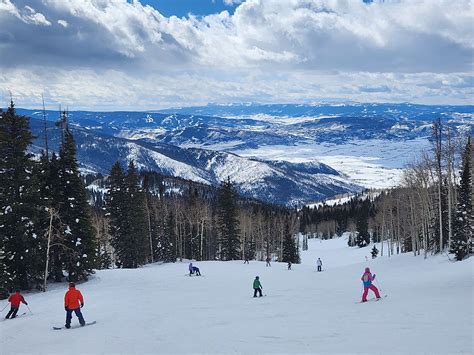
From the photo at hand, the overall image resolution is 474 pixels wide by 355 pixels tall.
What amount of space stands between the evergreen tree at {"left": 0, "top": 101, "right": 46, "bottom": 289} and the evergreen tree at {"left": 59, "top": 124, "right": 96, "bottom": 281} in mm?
2748

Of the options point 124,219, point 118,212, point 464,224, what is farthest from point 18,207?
point 464,224

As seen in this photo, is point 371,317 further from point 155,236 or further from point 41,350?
point 155,236

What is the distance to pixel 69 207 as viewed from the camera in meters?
37.5

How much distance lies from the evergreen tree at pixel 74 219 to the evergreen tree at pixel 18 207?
9.02ft

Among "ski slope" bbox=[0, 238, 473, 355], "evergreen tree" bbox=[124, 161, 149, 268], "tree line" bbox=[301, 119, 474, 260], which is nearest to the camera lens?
"ski slope" bbox=[0, 238, 473, 355]

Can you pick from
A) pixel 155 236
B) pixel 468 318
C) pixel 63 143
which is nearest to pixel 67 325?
pixel 468 318

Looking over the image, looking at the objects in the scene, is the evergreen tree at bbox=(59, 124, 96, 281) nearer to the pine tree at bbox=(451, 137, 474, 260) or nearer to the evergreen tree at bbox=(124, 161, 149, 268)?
the evergreen tree at bbox=(124, 161, 149, 268)

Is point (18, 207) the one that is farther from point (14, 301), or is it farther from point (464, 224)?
Answer: point (464, 224)

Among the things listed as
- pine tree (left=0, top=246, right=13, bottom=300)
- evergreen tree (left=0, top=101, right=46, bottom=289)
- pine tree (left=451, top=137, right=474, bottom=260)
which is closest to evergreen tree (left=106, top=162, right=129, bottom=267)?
evergreen tree (left=0, top=101, right=46, bottom=289)

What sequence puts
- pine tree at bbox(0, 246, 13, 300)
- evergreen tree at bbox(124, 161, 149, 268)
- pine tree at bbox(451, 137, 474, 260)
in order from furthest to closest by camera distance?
evergreen tree at bbox(124, 161, 149, 268) → pine tree at bbox(451, 137, 474, 260) → pine tree at bbox(0, 246, 13, 300)

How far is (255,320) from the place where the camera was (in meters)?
19.4

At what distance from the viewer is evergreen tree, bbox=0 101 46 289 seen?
32125 millimetres

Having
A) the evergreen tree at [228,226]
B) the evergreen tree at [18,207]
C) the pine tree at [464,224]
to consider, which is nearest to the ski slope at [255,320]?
the evergreen tree at [18,207]

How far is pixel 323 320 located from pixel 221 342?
17.5ft
